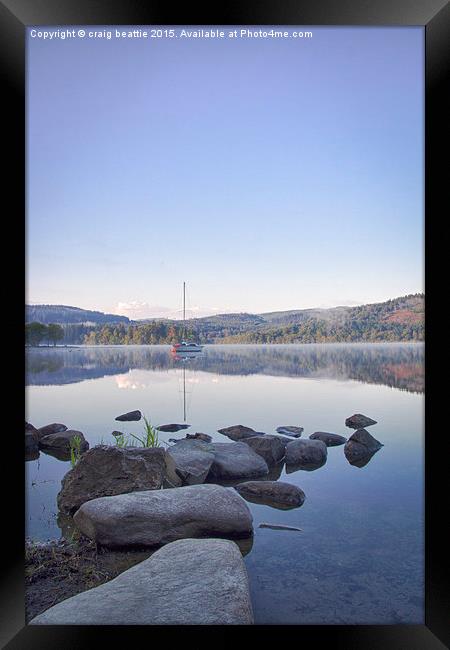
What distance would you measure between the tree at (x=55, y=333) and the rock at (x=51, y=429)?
484 cm

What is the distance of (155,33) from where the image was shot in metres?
2.84

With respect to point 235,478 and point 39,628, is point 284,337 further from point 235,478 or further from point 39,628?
point 39,628

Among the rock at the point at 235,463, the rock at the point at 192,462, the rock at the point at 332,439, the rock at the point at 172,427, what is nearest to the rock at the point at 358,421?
the rock at the point at 332,439

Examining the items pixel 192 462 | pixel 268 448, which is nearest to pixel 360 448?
pixel 268 448

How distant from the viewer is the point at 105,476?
4070 millimetres

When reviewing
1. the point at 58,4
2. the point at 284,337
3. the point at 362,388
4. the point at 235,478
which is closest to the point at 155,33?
the point at 58,4

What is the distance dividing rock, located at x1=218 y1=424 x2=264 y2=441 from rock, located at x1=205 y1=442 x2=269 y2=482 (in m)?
1.24

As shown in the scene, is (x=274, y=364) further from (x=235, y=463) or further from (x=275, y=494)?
(x=275, y=494)

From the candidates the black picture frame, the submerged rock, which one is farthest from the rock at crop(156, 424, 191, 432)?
the black picture frame

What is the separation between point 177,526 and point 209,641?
116 cm

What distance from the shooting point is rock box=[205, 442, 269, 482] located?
5.11 metres

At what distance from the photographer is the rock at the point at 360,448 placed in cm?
605

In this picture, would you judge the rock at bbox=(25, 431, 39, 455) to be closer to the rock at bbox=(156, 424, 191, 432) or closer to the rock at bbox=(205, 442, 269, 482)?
the rock at bbox=(156, 424, 191, 432)

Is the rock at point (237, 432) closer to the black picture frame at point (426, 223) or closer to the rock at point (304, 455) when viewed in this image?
the rock at point (304, 455)
